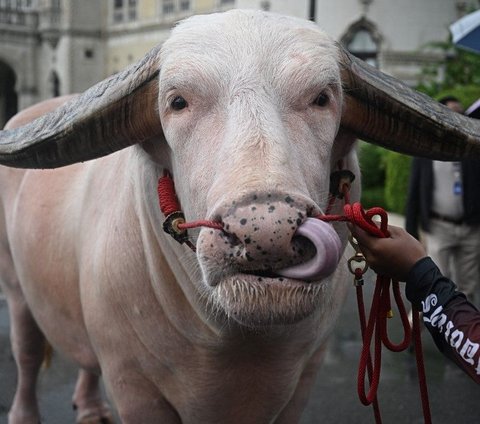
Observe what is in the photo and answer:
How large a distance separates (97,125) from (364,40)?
1000 inches

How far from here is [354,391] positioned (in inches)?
218

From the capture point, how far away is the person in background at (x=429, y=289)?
219 centimetres

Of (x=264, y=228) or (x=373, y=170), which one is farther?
(x=373, y=170)

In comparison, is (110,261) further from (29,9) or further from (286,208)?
(29,9)

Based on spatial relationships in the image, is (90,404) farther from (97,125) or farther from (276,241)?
(276,241)

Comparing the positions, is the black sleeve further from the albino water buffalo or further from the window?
the window

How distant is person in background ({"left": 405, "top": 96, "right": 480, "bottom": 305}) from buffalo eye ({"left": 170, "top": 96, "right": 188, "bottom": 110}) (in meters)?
4.41

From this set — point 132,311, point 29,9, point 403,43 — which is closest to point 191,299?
point 132,311

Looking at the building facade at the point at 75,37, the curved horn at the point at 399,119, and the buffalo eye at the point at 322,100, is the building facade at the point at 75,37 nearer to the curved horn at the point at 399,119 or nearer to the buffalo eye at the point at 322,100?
the curved horn at the point at 399,119

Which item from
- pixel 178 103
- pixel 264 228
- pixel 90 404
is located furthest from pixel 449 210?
pixel 264 228

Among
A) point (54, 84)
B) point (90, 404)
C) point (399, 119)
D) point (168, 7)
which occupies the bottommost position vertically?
point (54, 84)

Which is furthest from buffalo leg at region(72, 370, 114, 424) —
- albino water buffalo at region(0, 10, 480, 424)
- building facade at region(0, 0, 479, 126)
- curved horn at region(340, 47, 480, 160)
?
building facade at region(0, 0, 479, 126)

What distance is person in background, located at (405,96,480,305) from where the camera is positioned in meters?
6.36

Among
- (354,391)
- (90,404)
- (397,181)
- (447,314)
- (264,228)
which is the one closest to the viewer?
(264,228)
